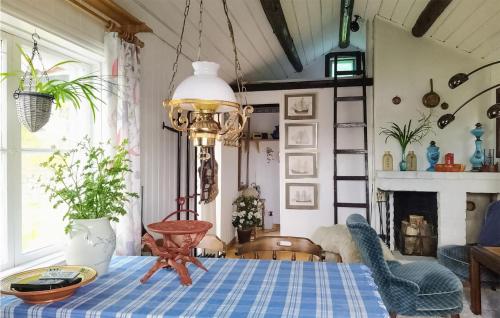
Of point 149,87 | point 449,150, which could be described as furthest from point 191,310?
point 449,150

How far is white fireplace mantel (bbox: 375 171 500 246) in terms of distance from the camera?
3.80 meters

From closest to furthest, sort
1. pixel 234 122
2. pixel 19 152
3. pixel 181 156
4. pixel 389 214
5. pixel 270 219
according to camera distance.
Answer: pixel 234 122 < pixel 19 152 < pixel 181 156 < pixel 389 214 < pixel 270 219

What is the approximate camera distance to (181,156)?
329 centimetres

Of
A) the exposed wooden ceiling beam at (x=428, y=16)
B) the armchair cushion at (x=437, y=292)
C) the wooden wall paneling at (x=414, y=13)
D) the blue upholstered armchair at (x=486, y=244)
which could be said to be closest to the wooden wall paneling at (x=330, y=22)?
the wooden wall paneling at (x=414, y=13)

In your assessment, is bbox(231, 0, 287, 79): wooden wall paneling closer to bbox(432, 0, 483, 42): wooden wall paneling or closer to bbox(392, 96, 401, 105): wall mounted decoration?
bbox(392, 96, 401, 105): wall mounted decoration

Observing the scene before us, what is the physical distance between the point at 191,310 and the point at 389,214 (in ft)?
12.3

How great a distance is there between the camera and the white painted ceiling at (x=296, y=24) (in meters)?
2.92

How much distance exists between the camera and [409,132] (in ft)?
13.9

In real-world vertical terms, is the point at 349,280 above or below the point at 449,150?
below

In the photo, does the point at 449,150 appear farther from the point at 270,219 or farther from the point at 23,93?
the point at 23,93

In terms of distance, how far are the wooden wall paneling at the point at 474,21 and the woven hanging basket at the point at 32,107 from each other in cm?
348

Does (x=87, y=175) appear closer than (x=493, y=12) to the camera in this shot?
Yes

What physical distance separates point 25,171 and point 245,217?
3820 millimetres

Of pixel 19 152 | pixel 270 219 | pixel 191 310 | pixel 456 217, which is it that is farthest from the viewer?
pixel 270 219
